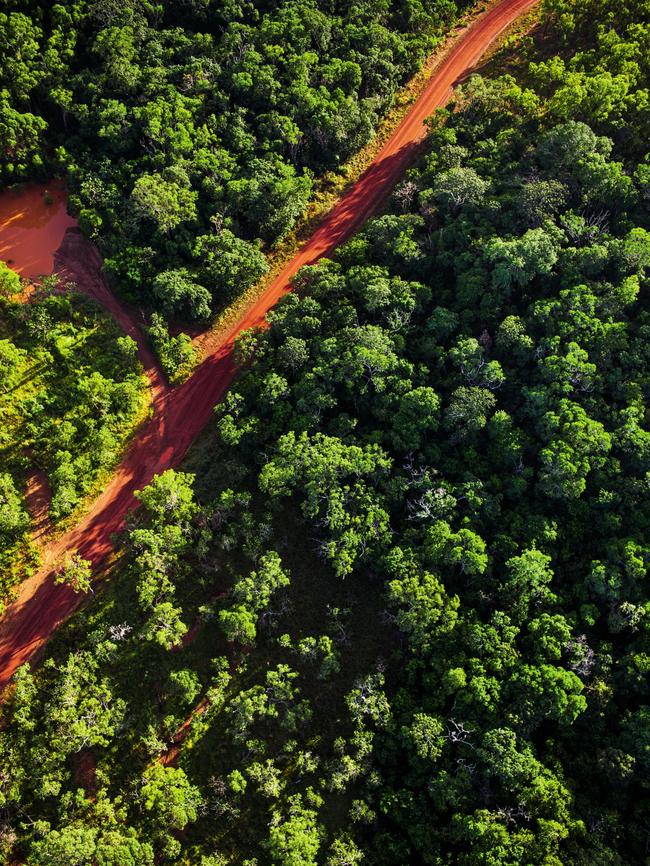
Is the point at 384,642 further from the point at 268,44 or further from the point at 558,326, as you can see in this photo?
the point at 268,44

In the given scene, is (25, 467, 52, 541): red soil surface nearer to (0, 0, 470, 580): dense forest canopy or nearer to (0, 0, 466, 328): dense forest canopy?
(0, 0, 470, 580): dense forest canopy

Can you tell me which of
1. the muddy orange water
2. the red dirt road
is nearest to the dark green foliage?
the red dirt road

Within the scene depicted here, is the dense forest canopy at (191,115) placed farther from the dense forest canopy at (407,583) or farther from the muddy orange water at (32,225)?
the dense forest canopy at (407,583)

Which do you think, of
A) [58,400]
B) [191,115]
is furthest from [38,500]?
[191,115]

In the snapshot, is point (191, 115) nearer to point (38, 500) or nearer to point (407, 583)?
point (38, 500)

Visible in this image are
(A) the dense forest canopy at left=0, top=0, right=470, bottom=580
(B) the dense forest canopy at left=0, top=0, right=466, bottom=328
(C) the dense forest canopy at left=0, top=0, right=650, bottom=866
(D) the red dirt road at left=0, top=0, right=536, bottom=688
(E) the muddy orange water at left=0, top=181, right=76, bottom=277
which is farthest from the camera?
(E) the muddy orange water at left=0, top=181, right=76, bottom=277
